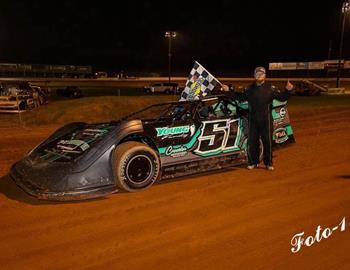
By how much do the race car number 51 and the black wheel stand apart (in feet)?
7.05

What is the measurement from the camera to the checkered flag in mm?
6555

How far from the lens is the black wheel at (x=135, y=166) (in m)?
5.04

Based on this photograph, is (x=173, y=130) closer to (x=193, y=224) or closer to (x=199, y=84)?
(x=199, y=84)

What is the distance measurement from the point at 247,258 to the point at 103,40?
132985 millimetres

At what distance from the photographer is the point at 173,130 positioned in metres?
5.56

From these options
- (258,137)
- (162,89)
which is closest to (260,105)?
(258,137)

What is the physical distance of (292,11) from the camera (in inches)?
4633

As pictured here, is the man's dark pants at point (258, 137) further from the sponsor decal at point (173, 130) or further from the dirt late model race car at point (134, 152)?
the sponsor decal at point (173, 130)

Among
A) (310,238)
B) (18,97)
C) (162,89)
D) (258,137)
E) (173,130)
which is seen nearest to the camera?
(310,238)

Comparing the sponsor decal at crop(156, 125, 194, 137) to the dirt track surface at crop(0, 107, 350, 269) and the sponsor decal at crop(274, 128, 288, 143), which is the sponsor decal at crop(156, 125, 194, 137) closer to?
the dirt track surface at crop(0, 107, 350, 269)

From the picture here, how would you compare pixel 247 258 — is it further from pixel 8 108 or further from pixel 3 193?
pixel 8 108

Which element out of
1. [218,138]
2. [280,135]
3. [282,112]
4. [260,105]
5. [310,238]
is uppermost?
[260,105]

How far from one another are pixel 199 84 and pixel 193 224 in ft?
10.2

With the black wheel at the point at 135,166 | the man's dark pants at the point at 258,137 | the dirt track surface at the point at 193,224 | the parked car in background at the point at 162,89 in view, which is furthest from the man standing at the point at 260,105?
the parked car in background at the point at 162,89
